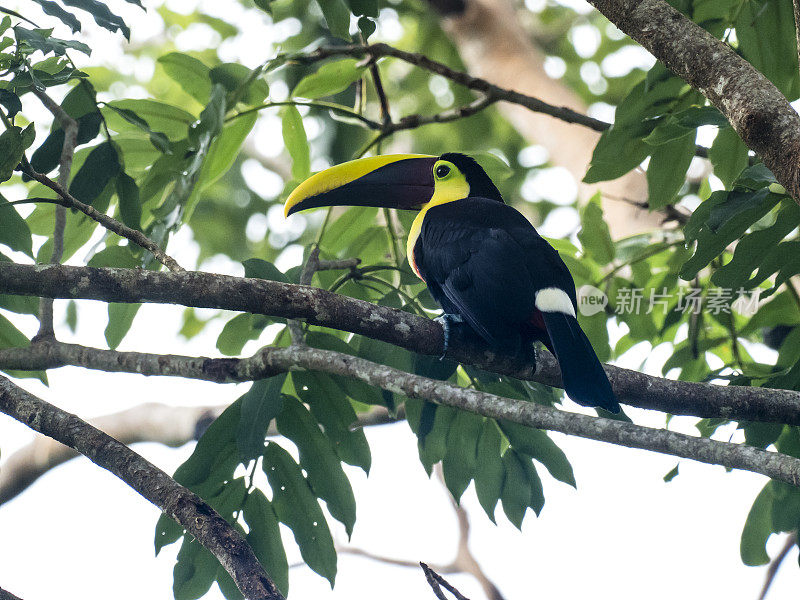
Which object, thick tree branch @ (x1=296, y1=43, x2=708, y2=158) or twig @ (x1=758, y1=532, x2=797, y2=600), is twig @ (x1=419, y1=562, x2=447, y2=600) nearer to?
thick tree branch @ (x1=296, y1=43, x2=708, y2=158)

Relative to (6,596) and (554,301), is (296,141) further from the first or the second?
(6,596)

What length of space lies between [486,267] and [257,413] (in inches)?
36.4

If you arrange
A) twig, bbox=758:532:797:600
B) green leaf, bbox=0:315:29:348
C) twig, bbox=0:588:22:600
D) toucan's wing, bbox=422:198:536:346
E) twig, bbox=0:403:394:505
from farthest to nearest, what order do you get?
twig, bbox=0:403:394:505, twig, bbox=758:532:797:600, green leaf, bbox=0:315:29:348, toucan's wing, bbox=422:198:536:346, twig, bbox=0:588:22:600

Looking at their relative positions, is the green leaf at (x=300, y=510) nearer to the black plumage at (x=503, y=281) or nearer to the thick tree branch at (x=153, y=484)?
the thick tree branch at (x=153, y=484)

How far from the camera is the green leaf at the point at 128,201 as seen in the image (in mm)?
2980

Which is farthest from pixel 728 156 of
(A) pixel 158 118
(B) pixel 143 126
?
(A) pixel 158 118

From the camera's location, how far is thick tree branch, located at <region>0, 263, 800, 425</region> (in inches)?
86.4

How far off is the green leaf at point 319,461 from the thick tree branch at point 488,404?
11.1 inches

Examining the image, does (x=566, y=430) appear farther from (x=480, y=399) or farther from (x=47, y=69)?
(x=47, y=69)

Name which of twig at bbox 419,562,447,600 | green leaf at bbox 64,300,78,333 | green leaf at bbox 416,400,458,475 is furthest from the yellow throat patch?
green leaf at bbox 64,300,78,333

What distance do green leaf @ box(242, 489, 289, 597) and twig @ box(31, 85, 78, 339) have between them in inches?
35.1

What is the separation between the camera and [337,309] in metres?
2.32

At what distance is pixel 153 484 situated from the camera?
86.5 inches

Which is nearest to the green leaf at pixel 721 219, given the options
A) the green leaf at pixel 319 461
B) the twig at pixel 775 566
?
the green leaf at pixel 319 461
